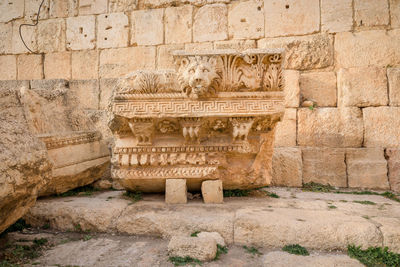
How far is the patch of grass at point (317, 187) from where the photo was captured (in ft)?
13.5

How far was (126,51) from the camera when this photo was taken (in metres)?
5.56

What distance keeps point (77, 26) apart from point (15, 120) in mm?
4410

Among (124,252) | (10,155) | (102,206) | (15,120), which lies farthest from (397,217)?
(15,120)

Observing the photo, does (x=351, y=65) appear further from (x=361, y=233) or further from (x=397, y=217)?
(x=361, y=233)

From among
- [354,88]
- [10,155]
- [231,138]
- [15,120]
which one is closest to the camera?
[10,155]

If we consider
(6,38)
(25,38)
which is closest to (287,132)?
(25,38)

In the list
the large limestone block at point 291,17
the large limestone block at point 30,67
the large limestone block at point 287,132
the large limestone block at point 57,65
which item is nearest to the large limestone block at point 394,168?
the large limestone block at point 287,132

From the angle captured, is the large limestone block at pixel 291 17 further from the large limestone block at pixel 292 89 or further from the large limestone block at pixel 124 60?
the large limestone block at pixel 124 60

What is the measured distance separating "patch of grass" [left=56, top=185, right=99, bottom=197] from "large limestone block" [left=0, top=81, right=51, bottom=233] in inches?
53.5

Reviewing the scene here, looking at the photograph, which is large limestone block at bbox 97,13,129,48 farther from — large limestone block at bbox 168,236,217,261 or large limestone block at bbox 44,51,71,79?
large limestone block at bbox 168,236,217,261

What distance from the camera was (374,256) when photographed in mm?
2033

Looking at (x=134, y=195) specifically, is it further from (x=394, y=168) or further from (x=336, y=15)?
(x=336, y=15)

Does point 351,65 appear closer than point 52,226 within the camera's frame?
No

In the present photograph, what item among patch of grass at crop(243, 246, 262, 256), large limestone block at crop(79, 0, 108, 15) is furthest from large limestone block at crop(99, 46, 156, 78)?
patch of grass at crop(243, 246, 262, 256)
